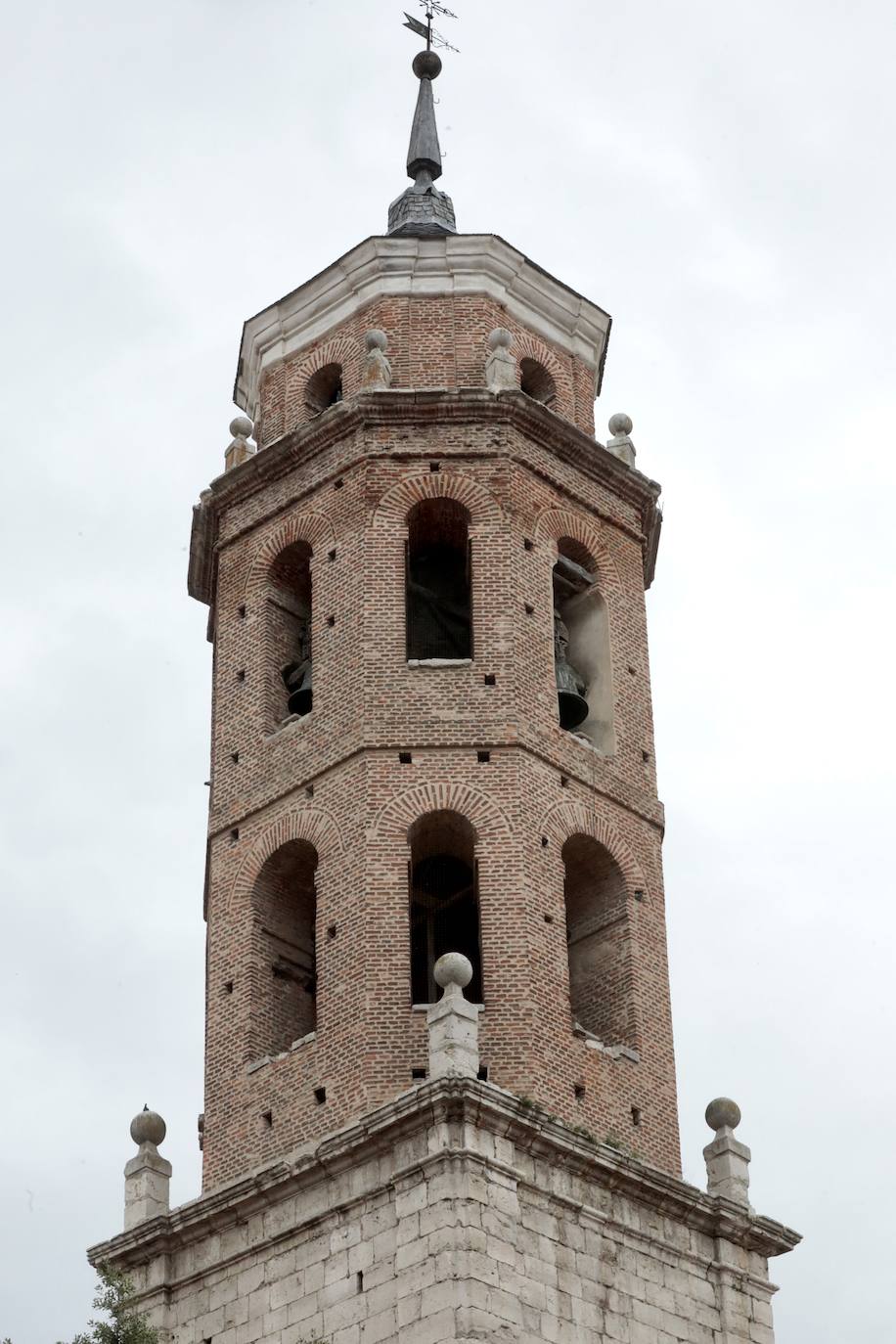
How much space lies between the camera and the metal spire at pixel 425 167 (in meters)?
40.1

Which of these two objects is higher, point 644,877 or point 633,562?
point 633,562

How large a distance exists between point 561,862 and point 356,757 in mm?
2567

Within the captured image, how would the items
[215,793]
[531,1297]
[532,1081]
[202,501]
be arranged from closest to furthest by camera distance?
[531,1297]
[532,1081]
[215,793]
[202,501]

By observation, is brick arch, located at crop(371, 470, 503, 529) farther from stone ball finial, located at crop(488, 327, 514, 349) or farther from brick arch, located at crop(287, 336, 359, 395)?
brick arch, located at crop(287, 336, 359, 395)

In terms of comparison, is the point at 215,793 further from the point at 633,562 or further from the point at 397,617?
the point at 633,562

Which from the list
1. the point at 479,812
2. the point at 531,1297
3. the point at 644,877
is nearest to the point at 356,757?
the point at 479,812

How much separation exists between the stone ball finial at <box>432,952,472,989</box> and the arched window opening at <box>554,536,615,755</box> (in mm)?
5038

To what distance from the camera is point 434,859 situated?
33.7 meters

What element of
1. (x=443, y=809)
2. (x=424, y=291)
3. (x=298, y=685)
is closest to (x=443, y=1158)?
(x=443, y=809)

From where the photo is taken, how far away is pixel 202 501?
3697 cm

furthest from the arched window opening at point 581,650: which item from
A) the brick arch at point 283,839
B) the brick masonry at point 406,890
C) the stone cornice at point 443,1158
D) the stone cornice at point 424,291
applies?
the stone cornice at point 443,1158

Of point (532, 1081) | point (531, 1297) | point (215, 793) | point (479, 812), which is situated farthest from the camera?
point (215, 793)

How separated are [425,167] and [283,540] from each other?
7.95 m

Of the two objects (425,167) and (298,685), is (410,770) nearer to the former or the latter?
(298,685)
